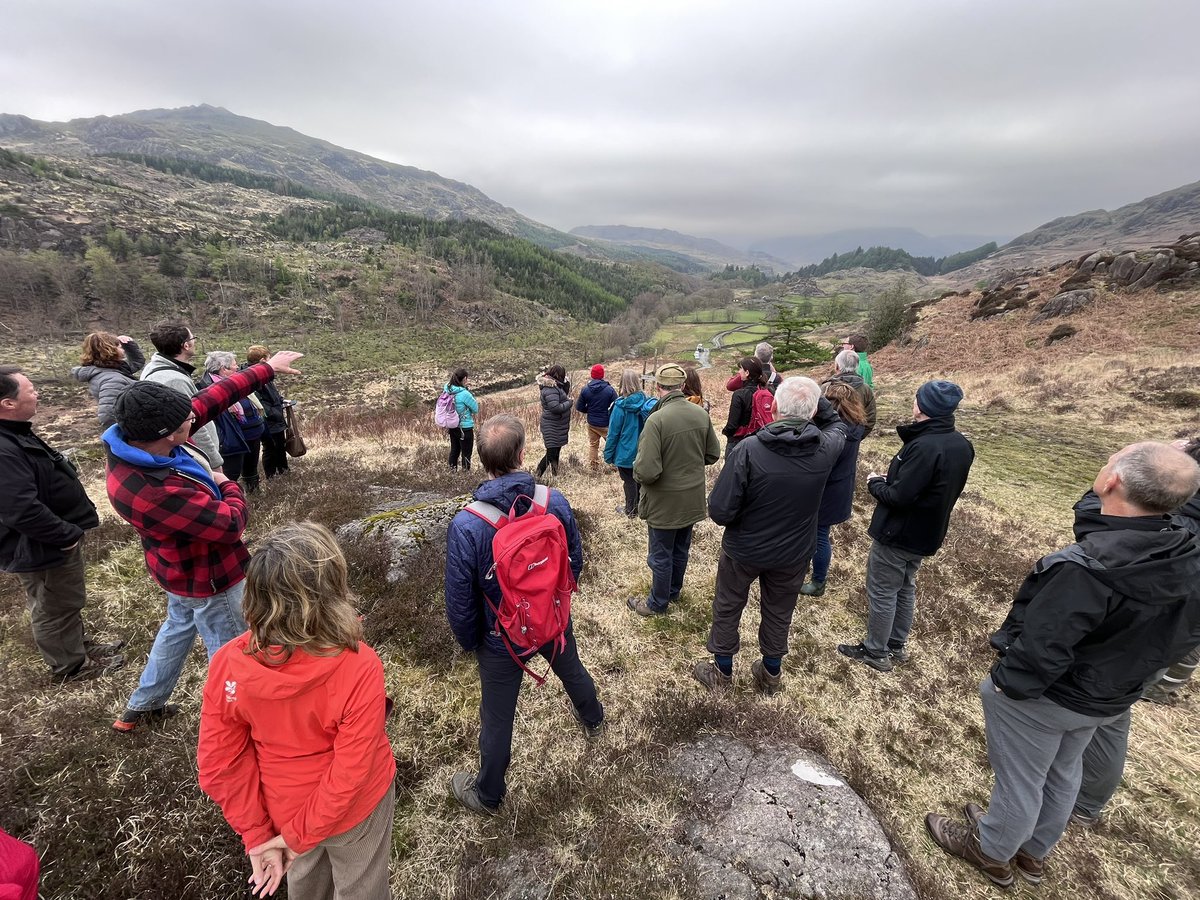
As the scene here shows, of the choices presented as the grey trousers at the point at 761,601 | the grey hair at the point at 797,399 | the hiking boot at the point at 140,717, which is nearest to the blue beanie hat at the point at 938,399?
the grey hair at the point at 797,399

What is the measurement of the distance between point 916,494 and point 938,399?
0.76 metres

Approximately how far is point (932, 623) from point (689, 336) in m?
85.3

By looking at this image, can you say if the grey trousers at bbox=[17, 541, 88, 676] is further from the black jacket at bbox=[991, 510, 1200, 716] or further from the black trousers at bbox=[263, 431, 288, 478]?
the black jacket at bbox=[991, 510, 1200, 716]

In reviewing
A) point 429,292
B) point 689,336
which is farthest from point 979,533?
point 429,292

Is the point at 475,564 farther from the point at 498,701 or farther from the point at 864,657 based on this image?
the point at 864,657

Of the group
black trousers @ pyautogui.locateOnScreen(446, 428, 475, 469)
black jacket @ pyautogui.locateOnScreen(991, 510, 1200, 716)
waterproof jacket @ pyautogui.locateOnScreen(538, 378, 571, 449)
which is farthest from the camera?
black trousers @ pyautogui.locateOnScreen(446, 428, 475, 469)

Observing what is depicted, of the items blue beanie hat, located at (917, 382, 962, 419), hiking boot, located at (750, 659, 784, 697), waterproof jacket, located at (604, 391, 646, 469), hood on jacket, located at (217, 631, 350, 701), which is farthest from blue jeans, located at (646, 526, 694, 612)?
hood on jacket, located at (217, 631, 350, 701)

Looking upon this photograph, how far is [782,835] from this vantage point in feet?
8.75

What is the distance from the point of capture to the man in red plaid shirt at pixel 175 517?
2.52 meters

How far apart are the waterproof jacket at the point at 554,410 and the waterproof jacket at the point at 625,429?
1.67m

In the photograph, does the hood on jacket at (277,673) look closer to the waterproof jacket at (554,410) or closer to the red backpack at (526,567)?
the red backpack at (526,567)

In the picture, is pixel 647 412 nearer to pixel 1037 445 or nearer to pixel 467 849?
pixel 467 849

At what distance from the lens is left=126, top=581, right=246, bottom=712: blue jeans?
3023mm

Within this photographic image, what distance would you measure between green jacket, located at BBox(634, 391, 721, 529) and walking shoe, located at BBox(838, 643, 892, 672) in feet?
6.87
